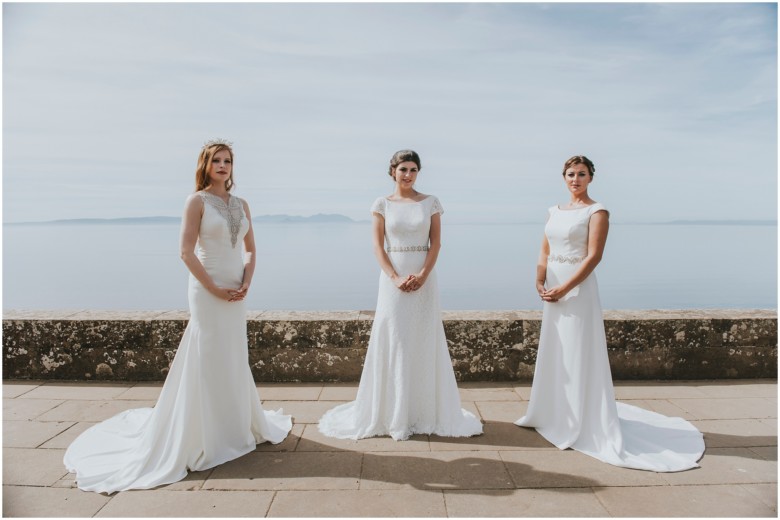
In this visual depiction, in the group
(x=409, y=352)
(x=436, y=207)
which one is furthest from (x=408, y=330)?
(x=436, y=207)

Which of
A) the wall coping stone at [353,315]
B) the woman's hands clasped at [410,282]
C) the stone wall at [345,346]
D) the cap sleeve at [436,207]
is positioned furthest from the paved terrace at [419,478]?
the cap sleeve at [436,207]

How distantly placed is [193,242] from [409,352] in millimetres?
1903

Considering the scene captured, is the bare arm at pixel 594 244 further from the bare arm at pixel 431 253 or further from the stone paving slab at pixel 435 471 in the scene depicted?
the stone paving slab at pixel 435 471

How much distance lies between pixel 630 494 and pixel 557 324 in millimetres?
1418

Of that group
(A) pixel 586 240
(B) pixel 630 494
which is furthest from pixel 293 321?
(B) pixel 630 494

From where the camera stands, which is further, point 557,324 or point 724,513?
point 557,324

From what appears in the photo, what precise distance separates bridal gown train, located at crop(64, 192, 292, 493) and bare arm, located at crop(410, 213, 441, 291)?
4.61ft

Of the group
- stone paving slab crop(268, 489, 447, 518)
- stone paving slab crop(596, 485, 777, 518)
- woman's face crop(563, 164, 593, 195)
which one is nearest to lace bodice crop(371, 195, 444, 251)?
woman's face crop(563, 164, 593, 195)

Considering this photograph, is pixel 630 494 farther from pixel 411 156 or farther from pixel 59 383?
pixel 59 383

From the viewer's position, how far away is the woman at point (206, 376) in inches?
143

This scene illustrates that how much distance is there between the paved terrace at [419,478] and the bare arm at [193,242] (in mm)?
1304

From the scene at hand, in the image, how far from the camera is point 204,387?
12.4ft

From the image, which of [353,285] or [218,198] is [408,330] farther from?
[353,285]

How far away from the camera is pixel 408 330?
4.34m
